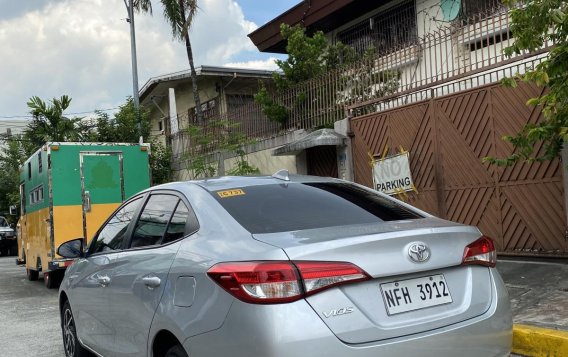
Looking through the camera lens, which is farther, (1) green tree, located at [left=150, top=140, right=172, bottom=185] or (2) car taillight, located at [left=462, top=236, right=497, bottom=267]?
(1) green tree, located at [left=150, top=140, right=172, bottom=185]

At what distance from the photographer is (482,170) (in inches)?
315

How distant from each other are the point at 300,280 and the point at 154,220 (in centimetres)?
156

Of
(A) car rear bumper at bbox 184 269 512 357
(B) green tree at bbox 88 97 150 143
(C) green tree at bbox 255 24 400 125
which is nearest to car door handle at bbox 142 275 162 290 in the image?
(A) car rear bumper at bbox 184 269 512 357

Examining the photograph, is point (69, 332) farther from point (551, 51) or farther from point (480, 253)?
point (551, 51)

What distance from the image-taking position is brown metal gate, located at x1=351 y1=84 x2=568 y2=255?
7.25 m

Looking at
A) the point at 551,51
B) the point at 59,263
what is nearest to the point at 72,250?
the point at 551,51

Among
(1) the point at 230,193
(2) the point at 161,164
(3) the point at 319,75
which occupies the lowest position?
(1) the point at 230,193

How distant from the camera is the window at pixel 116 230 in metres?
4.24

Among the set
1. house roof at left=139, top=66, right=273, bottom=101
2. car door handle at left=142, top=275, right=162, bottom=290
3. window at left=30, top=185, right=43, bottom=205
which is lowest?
car door handle at left=142, top=275, right=162, bottom=290

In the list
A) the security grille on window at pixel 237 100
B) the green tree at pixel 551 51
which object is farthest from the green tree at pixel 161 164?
the green tree at pixel 551 51

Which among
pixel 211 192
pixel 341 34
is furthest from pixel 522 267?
pixel 341 34

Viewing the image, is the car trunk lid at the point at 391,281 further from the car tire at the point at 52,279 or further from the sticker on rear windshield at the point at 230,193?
the car tire at the point at 52,279

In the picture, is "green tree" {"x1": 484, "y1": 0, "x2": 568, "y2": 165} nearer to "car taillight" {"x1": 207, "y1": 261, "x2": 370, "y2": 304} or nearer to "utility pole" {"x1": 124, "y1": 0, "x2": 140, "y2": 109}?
"car taillight" {"x1": 207, "y1": 261, "x2": 370, "y2": 304}

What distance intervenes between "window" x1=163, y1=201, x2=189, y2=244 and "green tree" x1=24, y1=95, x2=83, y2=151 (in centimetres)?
1612
